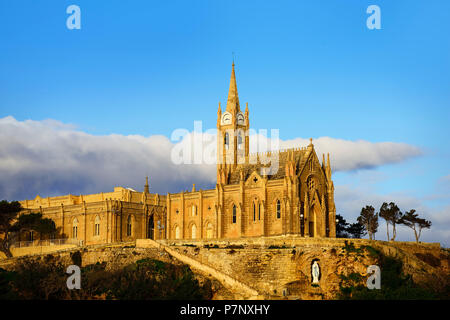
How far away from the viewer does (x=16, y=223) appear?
98.8m

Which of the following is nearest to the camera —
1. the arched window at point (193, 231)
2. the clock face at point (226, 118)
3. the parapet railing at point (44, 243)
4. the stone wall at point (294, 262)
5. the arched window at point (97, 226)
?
the stone wall at point (294, 262)

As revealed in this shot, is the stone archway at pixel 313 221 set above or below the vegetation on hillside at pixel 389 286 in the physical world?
above

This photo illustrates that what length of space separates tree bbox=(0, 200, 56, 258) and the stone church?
260cm

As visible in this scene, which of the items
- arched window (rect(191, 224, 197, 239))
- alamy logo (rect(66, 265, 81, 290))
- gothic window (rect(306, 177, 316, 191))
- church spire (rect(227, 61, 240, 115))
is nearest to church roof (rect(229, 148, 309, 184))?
gothic window (rect(306, 177, 316, 191))

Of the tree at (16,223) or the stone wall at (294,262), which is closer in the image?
the stone wall at (294,262)

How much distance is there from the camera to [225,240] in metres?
75.9

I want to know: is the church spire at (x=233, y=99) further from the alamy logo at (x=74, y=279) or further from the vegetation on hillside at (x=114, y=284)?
the alamy logo at (x=74, y=279)

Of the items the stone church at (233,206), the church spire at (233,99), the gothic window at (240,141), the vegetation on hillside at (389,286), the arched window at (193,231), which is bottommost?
the vegetation on hillside at (389,286)

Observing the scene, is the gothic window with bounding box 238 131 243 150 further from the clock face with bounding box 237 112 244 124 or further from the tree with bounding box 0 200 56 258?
the tree with bounding box 0 200 56 258

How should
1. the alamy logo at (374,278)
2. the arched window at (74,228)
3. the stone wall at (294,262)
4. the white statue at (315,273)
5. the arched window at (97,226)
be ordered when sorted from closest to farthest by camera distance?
the alamy logo at (374,278) < the stone wall at (294,262) < the white statue at (315,273) < the arched window at (97,226) < the arched window at (74,228)

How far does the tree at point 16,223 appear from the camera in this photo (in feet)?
320

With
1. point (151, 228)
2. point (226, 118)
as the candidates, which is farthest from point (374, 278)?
point (151, 228)

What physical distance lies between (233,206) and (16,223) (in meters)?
31.4

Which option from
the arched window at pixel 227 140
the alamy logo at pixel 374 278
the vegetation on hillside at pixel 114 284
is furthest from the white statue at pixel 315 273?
the arched window at pixel 227 140
